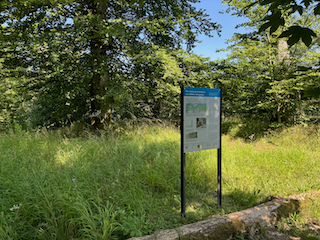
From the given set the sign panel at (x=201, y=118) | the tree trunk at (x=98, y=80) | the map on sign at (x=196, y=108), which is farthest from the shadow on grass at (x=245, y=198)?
the tree trunk at (x=98, y=80)

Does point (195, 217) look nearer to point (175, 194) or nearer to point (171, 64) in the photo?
point (175, 194)

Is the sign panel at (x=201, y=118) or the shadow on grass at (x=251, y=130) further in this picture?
the shadow on grass at (x=251, y=130)

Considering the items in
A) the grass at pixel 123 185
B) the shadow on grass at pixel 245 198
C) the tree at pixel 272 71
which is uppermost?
the tree at pixel 272 71

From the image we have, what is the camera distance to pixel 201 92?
3.12 metres

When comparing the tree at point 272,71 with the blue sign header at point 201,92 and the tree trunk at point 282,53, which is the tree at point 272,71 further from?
the blue sign header at point 201,92

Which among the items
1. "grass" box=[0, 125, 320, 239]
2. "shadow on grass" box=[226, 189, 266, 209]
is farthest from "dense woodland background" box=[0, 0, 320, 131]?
"shadow on grass" box=[226, 189, 266, 209]

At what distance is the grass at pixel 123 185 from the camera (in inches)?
88.6

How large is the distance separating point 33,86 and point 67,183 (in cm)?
488

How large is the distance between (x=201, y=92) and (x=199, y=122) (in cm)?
46

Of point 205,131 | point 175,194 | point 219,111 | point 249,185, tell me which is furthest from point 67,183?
point 249,185

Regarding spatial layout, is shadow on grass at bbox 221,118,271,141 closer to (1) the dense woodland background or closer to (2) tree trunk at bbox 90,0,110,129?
(1) the dense woodland background

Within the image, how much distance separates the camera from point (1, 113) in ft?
23.8

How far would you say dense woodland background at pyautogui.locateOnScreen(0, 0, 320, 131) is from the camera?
5578 millimetres

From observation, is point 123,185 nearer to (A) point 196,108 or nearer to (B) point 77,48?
(A) point 196,108
